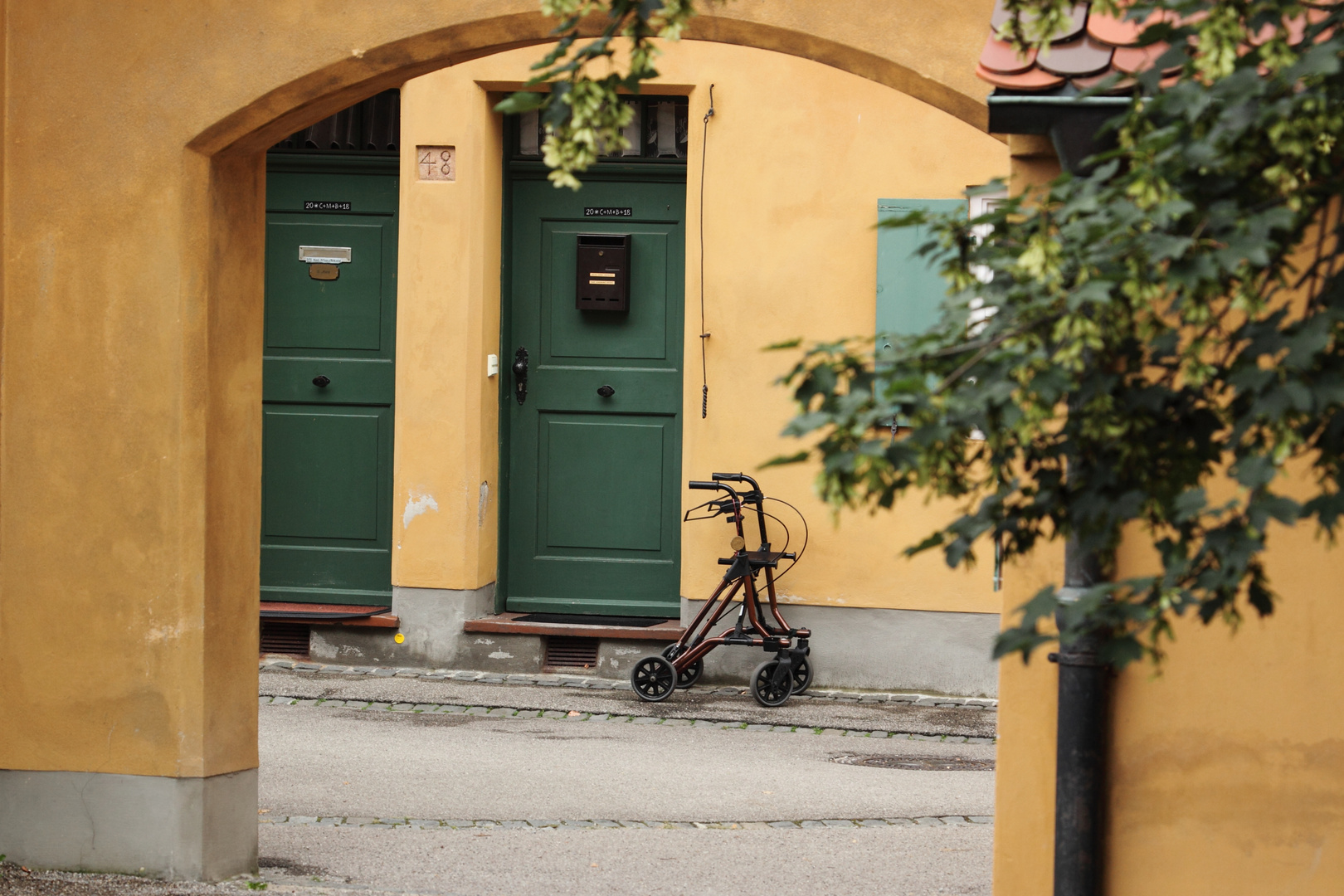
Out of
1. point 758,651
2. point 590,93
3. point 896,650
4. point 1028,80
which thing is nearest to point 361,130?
point 758,651

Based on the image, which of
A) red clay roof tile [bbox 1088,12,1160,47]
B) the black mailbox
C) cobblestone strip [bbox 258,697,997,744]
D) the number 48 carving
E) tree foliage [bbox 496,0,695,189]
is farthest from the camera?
the black mailbox

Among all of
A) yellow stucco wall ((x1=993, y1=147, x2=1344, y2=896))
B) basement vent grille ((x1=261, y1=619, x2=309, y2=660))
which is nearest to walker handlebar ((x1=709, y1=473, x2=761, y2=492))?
basement vent grille ((x1=261, y1=619, x2=309, y2=660))

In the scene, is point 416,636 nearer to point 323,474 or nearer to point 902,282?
point 323,474

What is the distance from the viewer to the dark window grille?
9.41m

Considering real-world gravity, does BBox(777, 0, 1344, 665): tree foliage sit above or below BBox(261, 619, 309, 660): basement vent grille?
above

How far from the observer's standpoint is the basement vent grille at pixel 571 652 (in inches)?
360

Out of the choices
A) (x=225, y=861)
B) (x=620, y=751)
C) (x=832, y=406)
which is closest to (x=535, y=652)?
(x=620, y=751)

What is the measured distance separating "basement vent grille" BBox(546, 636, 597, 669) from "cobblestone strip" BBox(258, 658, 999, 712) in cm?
12

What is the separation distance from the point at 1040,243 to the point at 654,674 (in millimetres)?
6564

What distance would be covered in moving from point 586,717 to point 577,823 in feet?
6.31

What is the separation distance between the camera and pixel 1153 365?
7.23 feet

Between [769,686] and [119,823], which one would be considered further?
[769,686]

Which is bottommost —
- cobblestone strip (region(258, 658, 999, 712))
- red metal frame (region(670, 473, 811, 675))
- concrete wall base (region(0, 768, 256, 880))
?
cobblestone strip (region(258, 658, 999, 712))

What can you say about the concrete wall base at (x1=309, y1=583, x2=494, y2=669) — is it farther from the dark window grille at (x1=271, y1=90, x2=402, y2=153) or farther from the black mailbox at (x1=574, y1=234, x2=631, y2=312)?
the dark window grille at (x1=271, y1=90, x2=402, y2=153)
